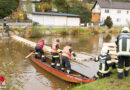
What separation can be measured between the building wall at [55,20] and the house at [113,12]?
13.9m

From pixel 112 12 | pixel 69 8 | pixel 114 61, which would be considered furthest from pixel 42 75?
pixel 112 12

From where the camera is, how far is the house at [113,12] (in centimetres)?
4691

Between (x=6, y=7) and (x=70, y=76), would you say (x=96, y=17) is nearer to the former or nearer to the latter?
(x=6, y=7)

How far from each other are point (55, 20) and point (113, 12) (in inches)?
836

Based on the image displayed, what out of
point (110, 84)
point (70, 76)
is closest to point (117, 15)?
point (70, 76)

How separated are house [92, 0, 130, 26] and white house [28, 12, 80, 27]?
545 inches

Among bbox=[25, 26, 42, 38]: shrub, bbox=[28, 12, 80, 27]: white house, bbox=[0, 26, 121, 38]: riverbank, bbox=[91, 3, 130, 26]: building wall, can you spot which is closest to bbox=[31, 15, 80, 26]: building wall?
bbox=[28, 12, 80, 27]: white house

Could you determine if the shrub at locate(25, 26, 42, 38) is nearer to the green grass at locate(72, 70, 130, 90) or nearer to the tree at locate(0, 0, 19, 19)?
the tree at locate(0, 0, 19, 19)

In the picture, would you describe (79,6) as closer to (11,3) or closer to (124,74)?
(11,3)

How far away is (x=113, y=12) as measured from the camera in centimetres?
4741

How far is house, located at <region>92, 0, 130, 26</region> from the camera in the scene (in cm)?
4691

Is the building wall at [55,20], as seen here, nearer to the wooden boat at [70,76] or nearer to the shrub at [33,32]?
the shrub at [33,32]

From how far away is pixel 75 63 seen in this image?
39.0 feet

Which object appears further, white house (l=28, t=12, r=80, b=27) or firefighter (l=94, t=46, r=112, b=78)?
white house (l=28, t=12, r=80, b=27)
